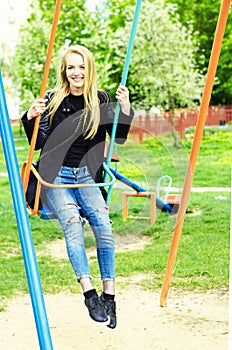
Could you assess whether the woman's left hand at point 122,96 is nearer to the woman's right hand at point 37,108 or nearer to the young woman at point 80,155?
the young woman at point 80,155

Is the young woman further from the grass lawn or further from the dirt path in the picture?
the dirt path

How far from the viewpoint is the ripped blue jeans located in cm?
322

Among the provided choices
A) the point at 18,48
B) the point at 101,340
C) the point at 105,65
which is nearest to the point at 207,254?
the point at 101,340

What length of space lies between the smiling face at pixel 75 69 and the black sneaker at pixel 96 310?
97cm

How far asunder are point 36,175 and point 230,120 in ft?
58.9

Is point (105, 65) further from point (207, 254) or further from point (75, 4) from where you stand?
point (207, 254)

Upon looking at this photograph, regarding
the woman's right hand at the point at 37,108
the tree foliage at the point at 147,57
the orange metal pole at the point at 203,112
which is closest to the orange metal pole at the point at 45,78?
the woman's right hand at the point at 37,108

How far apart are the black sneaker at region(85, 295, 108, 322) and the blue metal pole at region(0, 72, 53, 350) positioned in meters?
1.23

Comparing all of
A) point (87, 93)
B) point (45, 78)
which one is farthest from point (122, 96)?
point (45, 78)

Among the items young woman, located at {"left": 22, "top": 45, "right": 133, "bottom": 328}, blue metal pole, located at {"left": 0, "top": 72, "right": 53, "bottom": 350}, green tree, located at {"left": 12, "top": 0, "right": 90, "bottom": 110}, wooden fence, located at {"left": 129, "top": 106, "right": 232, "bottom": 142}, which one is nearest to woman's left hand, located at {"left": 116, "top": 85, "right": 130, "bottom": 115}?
young woman, located at {"left": 22, "top": 45, "right": 133, "bottom": 328}

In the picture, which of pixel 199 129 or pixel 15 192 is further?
pixel 199 129

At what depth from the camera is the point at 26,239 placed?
6.51 feet

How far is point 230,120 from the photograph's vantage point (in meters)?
20.8

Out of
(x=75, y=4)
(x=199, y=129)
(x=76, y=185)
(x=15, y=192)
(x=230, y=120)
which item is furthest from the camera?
(x=75, y=4)
